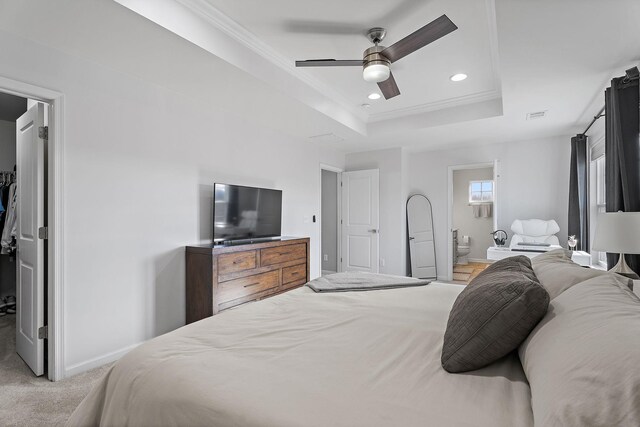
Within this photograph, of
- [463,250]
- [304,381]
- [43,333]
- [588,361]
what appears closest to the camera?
[588,361]

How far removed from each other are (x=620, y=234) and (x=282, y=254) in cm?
295

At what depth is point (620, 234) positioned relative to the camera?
2.00 m

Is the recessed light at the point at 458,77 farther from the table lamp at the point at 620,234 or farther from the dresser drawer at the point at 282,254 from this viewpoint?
the dresser drawer at the point at 282,254

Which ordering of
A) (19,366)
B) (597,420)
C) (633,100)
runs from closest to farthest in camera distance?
1. (597,420)
2. (633,100)
3. (19,366)

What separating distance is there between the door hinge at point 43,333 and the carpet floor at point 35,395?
0.29 m

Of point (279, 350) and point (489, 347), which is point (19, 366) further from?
point (489, 347)

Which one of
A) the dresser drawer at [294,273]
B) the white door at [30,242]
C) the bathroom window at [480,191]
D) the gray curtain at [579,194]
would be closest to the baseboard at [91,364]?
the white door at [30,242]

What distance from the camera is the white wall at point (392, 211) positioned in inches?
221

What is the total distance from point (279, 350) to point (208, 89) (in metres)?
2.67

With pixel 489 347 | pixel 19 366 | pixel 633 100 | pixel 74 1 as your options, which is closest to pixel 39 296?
pixel 19 366

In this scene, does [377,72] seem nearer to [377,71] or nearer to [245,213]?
[377,71]

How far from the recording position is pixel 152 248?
117 inches

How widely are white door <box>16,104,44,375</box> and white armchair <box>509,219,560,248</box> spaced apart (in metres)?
5.19

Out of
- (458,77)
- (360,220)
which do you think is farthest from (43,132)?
(360,220)
